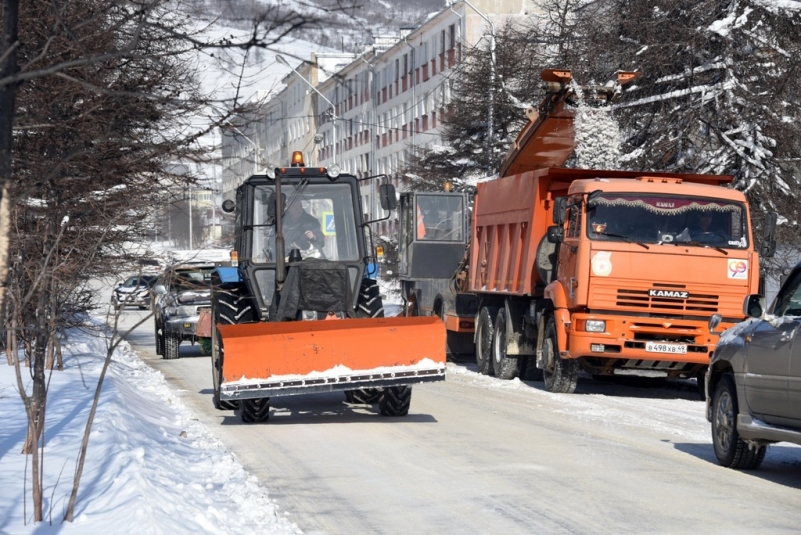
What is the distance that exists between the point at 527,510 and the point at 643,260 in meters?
8.39

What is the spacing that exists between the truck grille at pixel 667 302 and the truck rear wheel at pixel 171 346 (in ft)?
34.2

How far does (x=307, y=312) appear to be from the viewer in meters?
13.3

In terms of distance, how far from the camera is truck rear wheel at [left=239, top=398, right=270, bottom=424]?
12.6 m

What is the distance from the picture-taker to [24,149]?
31.9 ft

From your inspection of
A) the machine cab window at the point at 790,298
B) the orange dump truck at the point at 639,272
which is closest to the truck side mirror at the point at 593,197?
the orange dump truck at the point at 639,272

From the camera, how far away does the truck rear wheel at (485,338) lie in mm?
20000

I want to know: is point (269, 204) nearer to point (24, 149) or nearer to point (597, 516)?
point (24, 149)

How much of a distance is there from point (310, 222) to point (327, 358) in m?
2.73

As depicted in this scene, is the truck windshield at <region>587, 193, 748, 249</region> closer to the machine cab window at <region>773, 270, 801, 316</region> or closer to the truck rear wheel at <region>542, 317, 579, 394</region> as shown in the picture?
the truck rear wheel at <region>542, 317, 579, 394</region>

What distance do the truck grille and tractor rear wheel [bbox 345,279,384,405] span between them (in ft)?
11.8

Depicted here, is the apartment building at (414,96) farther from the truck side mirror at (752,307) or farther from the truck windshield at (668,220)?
the truck side mirror at (752,307)

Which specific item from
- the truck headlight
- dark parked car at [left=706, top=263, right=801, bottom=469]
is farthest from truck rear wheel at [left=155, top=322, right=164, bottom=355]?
dark parked car at [left=706, top=263, right=801, bottom=469]

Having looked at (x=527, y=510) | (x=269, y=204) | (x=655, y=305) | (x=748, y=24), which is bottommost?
(x=527, y=510)

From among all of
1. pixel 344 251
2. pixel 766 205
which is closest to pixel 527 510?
pixel 344 251
